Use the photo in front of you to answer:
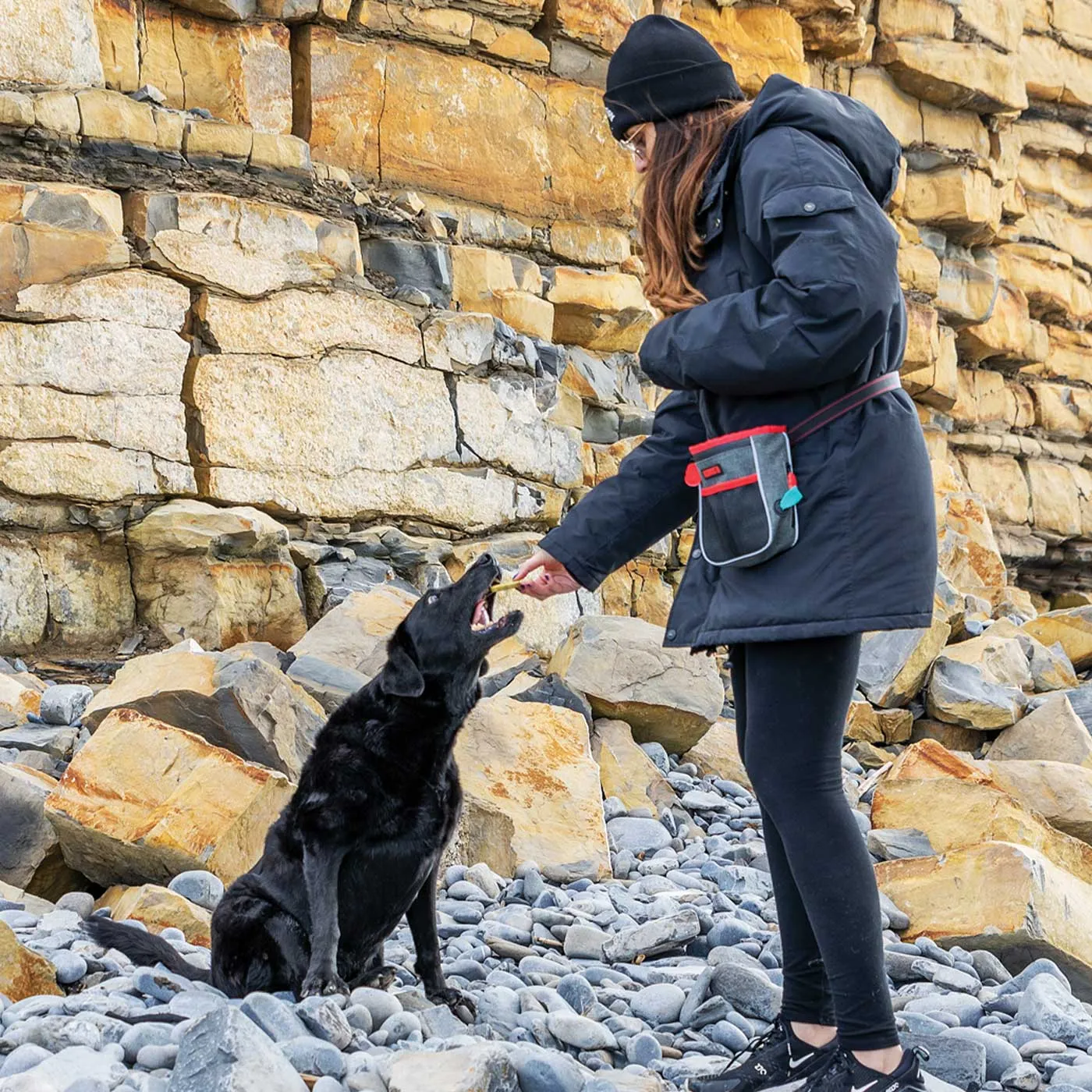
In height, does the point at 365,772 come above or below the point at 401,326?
below

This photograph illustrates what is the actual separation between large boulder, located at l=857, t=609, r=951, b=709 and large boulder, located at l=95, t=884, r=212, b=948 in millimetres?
5117

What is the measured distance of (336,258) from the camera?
862cm

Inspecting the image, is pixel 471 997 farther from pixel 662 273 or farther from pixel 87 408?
pixel 87 408

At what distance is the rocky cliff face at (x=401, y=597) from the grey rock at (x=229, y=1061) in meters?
0.01

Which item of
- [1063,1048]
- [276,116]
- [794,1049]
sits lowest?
[1063,1048]

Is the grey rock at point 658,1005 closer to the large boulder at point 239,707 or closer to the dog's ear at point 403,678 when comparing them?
the dog's ear at point 403,678

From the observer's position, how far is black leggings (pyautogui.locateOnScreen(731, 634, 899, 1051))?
2.44 m

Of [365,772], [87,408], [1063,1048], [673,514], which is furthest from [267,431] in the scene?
[1063,1048]

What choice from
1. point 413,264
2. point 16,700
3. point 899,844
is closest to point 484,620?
point 899,844

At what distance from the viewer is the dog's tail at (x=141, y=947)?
136 inches

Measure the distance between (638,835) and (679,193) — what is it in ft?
11.2

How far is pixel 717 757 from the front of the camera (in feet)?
21.7

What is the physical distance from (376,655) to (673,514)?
11.0ft

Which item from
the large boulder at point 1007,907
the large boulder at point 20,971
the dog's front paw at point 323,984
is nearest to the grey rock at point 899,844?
the large boulder at point 1007,907
